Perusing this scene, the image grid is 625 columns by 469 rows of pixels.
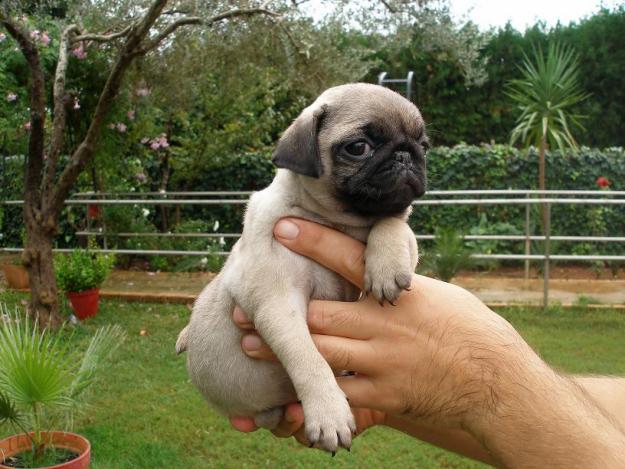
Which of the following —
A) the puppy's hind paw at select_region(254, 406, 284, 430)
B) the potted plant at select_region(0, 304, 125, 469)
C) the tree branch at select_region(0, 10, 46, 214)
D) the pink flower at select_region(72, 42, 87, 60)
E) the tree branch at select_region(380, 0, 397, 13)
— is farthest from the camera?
the tree branch at select_region(380, 0, 397, 13)

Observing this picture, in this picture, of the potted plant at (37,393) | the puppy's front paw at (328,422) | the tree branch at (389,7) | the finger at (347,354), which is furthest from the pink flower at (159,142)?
the puppy's front paw at (328,422)

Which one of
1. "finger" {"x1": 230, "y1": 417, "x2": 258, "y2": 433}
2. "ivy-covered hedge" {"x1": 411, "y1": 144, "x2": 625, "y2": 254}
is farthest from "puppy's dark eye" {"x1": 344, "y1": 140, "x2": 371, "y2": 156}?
"ivy-covered hedge" {"x1": 411, "y1": 144, "x2": 625, "y2": 254}

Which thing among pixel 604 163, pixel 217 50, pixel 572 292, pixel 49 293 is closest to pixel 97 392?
pixel 49 293

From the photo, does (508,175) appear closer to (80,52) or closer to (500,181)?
(500,181)

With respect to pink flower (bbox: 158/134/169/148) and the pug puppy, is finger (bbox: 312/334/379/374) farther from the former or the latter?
pink flower (bbox: 158/134/169/148)

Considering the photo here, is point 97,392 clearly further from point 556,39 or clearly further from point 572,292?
point 556,39

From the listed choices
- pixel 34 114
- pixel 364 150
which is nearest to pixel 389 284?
pixel 364 150
